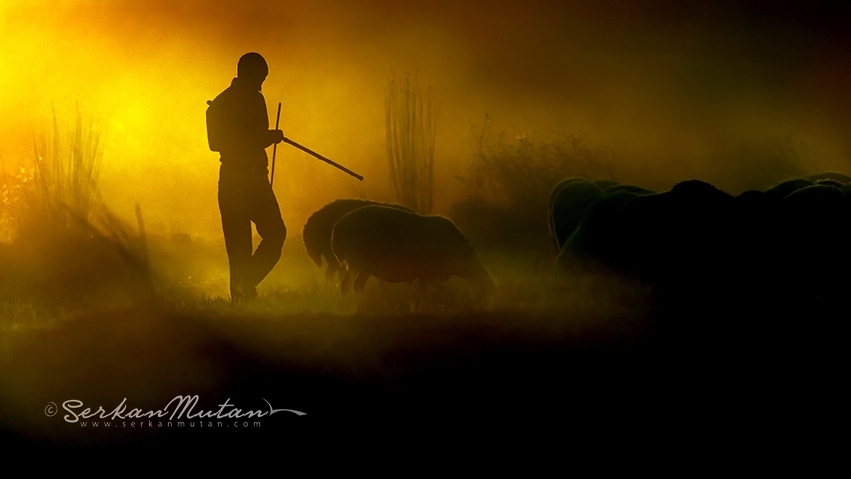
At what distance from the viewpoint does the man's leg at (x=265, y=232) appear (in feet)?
26.1

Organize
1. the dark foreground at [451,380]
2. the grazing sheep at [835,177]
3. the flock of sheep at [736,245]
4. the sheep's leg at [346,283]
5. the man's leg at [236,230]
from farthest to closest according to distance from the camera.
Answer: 1. the grazing sheep at [835,177]
2. the sheep's leg at [346,283]
3. the man's leg at [236,230]
4. the flock of sheep at [736,245]
5. the dark foreground at [451,380]

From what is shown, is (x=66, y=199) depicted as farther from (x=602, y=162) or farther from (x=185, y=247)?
(x=602, y=162)

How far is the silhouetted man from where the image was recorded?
7.93 meters

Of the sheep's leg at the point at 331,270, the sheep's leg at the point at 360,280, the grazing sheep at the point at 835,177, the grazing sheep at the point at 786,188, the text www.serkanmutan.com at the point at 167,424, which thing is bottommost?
the sheep's leg at the point at 331,270

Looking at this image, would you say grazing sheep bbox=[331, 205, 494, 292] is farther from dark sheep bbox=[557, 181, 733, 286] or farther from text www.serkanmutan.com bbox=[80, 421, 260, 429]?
text www.serkanmutan.com bbox=[80, 421, 260, 429]

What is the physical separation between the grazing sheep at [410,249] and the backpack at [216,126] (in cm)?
136

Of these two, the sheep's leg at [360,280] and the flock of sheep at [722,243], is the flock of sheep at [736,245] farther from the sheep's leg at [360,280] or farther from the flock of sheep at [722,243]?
the sheep's leg at [360,280]

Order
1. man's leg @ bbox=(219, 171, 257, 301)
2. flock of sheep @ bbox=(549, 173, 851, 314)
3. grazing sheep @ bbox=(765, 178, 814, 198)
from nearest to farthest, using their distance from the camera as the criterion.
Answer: flock of sheep @ bbox=(549, 173, 851, 314) → grazing sheep @ bbox=(765, 178, 814, 198) → man's leg @ bbox=(219, 171, 257, 301)

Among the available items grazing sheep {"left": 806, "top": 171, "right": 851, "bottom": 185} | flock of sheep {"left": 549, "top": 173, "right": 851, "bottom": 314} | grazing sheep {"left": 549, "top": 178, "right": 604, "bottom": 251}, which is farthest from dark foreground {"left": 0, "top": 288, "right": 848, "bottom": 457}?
grazing sheep {"left": 806, "top": 171, "right": 851, "bottom": 185}

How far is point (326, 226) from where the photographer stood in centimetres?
924

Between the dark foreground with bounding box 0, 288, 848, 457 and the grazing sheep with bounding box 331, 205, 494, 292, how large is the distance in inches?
69.6

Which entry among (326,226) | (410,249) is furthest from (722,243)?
(326,226)

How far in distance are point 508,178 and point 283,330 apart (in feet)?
25.0

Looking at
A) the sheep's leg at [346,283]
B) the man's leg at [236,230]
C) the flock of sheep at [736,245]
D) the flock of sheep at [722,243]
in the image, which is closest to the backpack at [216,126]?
the man's leg at [236,230]
